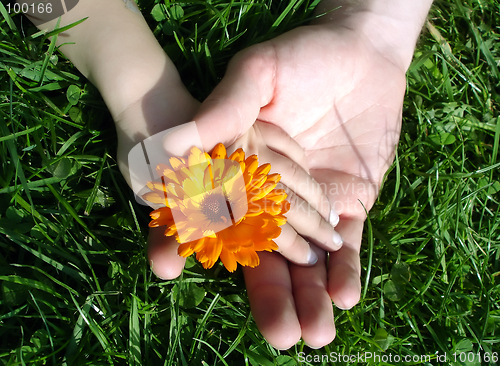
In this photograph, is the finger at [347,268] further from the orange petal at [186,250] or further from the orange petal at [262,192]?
the orange petal at [186,250]

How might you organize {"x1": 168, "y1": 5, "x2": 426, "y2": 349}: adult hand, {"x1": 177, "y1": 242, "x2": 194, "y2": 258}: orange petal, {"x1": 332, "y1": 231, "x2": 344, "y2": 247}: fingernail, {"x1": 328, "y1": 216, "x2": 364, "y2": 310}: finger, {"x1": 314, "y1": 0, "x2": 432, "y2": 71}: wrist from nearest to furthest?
{"x1": 177, "y1": 242, "x2": 194, "y2": 258}: orange petal
{"x1": 168, "y1": 5, "x2": 426, "y2": 349}: adult hand
{"x1": 328, "y1": 216, "x2": 364, "y2": 310}: finger
{"x1": 332, "y1": 231, "x2": 344, "y2": 247}: fingernail
{"x1": 314, "y1": 0, "x2": 432, "y2": 71}: wrist

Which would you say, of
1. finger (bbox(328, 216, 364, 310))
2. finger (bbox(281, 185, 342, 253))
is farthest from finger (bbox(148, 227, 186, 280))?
finger (bbox(328, 216, 364, 310))

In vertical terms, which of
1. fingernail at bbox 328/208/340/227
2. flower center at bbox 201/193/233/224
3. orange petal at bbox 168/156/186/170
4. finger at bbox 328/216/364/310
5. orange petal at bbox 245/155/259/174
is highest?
orange petal at bbox 168/156/186/170

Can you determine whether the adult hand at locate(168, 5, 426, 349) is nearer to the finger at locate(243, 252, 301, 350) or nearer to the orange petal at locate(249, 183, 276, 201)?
the finger at locate(243, 252, 301, 350)

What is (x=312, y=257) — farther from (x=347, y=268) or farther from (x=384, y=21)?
(x=384, y=21)

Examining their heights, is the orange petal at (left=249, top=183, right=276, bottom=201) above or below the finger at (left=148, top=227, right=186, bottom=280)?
above

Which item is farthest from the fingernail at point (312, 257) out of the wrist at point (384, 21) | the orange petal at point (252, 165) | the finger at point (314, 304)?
the wrist at point (384, 21)

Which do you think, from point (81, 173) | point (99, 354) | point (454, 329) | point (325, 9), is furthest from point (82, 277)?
point (325, 9)

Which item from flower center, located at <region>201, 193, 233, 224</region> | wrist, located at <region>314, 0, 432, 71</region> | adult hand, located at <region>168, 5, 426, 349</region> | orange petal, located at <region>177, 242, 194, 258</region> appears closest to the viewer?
orange petal, located at <region>177, 242, 194, 258</region>

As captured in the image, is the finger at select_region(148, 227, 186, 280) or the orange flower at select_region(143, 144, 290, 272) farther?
the finger at select_region(148, 227, 186, 280)
